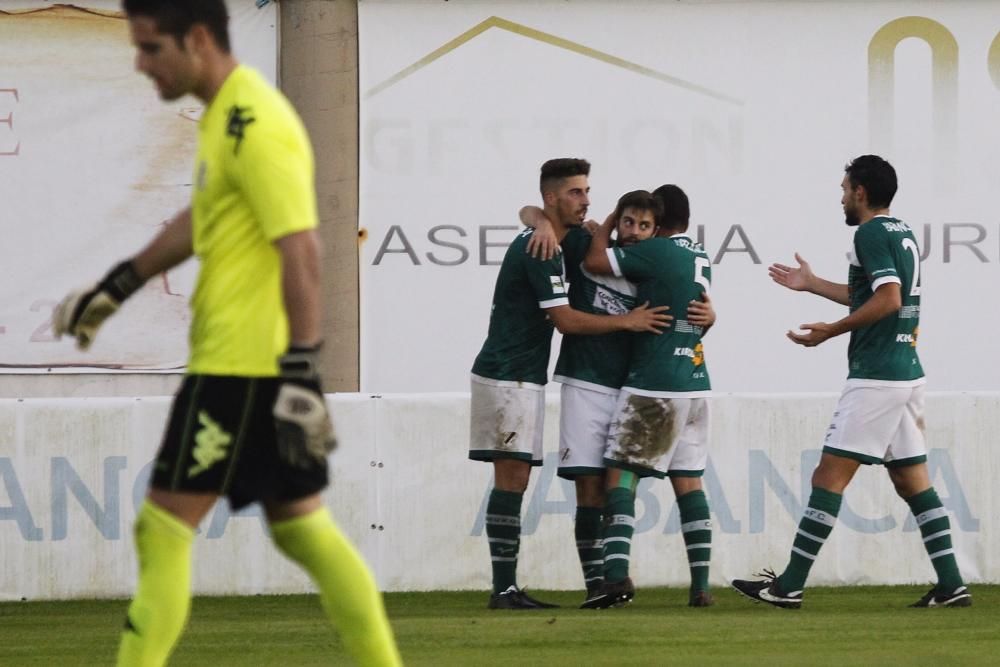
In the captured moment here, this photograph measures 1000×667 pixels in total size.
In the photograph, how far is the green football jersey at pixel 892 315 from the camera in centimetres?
765

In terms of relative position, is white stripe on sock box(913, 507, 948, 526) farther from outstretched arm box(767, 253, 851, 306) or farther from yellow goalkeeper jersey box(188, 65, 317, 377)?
yellow goalkeeper jersey box(188, 65, 317, 377)

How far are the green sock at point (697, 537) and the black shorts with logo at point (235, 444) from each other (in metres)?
4.27

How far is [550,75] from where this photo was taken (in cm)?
1397

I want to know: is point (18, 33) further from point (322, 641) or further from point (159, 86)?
point (159, 86)

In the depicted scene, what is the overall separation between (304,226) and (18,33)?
1048 cm

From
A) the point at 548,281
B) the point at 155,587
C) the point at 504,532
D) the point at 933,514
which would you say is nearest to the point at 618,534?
the point at 504,532

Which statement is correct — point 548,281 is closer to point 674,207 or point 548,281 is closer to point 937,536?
point 674,207

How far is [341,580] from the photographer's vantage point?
409 cm

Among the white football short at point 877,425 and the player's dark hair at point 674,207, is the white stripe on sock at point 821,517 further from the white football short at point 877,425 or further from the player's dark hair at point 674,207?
the player's dark hair at point 674,207

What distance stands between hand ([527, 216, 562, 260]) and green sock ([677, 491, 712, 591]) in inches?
50.7

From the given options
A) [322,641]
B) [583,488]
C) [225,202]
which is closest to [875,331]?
[583,488]

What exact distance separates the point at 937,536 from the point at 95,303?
458cm

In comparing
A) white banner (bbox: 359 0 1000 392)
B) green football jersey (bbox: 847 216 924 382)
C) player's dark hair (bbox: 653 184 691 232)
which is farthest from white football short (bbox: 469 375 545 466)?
white banner (bbox: 359 0 1000 392)

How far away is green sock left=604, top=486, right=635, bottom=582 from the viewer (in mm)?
7836
